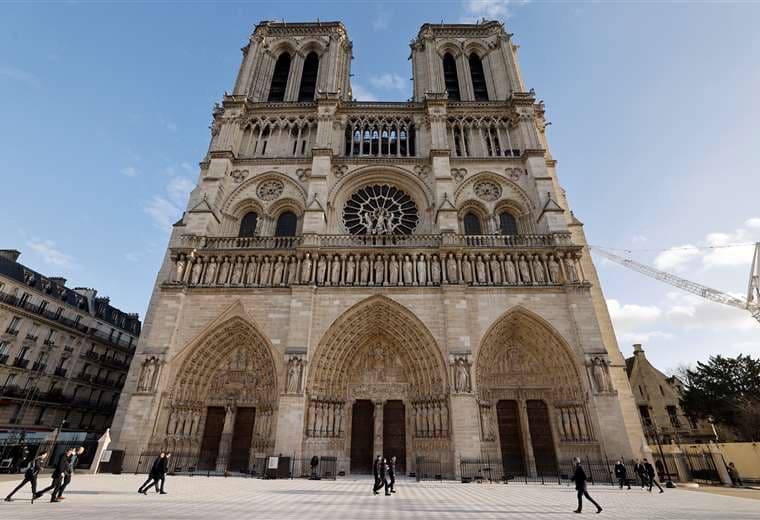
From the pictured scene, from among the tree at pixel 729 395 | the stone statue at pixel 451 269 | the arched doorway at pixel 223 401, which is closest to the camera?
the arched doorway at pixel 223 401

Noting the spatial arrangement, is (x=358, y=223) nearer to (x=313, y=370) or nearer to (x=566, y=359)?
(x=313, y=370)

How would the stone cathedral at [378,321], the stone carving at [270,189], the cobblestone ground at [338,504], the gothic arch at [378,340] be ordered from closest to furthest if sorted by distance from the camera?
the cobblestone ground at [338,504], the stone cathedral at [378,321], the gothic arch at [378,340], the stone carving at [270,189]

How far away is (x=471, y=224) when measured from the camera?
18.4 metres

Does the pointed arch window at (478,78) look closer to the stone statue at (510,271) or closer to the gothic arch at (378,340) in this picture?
the stone statue at (510,271)

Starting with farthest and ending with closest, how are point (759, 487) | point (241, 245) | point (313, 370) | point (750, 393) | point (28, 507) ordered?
point (750, 393)
point (241, 245)
point (313, 370)
point (759, 487)
point (28, 507)

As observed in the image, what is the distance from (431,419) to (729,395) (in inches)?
652

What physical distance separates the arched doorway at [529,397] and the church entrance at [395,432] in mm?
2983

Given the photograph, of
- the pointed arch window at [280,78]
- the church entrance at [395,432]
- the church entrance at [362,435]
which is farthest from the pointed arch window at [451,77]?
the church entrance at [362,435]

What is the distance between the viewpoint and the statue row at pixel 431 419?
12992 mm

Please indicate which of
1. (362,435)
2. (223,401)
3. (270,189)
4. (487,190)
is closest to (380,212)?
(487,190)

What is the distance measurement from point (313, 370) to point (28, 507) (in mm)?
8387

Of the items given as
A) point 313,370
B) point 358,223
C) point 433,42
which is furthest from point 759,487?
point 433,42

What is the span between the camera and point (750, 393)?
18.1 m

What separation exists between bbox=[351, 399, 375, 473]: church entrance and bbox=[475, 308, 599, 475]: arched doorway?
4.19m
